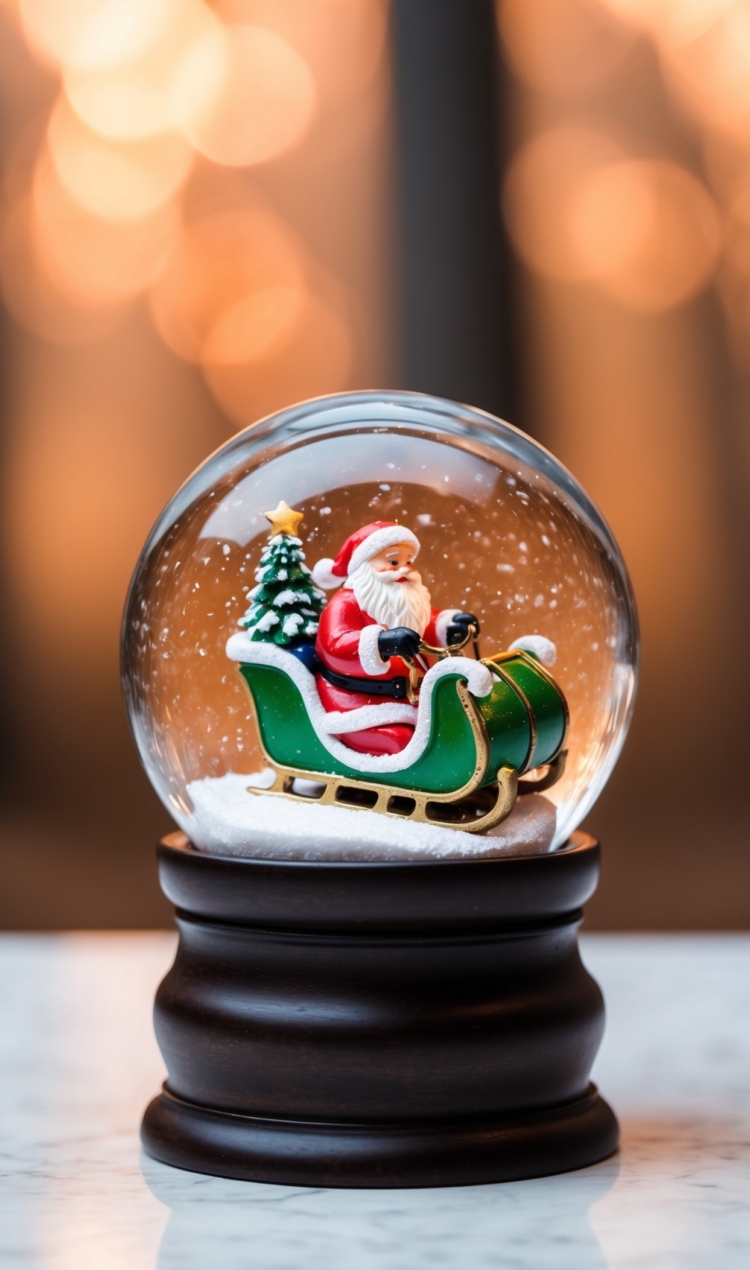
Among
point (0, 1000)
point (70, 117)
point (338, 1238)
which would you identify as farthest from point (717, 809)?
point (338, 1238)

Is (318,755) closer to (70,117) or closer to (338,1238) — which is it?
(338,1238)

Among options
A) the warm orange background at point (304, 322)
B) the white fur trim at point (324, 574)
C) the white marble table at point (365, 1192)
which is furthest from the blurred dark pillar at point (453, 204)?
the white fur trim at point (324, 574)

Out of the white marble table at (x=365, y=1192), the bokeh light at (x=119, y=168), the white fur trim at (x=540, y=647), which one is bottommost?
the white marble table at (x=365, y=1192)

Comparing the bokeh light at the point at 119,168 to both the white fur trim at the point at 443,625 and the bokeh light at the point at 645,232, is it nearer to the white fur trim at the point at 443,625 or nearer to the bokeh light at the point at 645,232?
the bokeh light at the point at 645,232

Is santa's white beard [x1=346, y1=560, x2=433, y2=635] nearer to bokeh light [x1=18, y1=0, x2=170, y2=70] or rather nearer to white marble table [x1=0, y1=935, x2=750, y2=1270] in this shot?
white marble table [x1=0, y1=935, x2=750, y2=1270]

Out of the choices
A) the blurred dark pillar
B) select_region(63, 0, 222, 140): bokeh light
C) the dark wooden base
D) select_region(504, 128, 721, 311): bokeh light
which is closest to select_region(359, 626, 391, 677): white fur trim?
the dark wooden base

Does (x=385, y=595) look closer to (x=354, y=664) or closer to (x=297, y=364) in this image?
(x=354, y=664)
